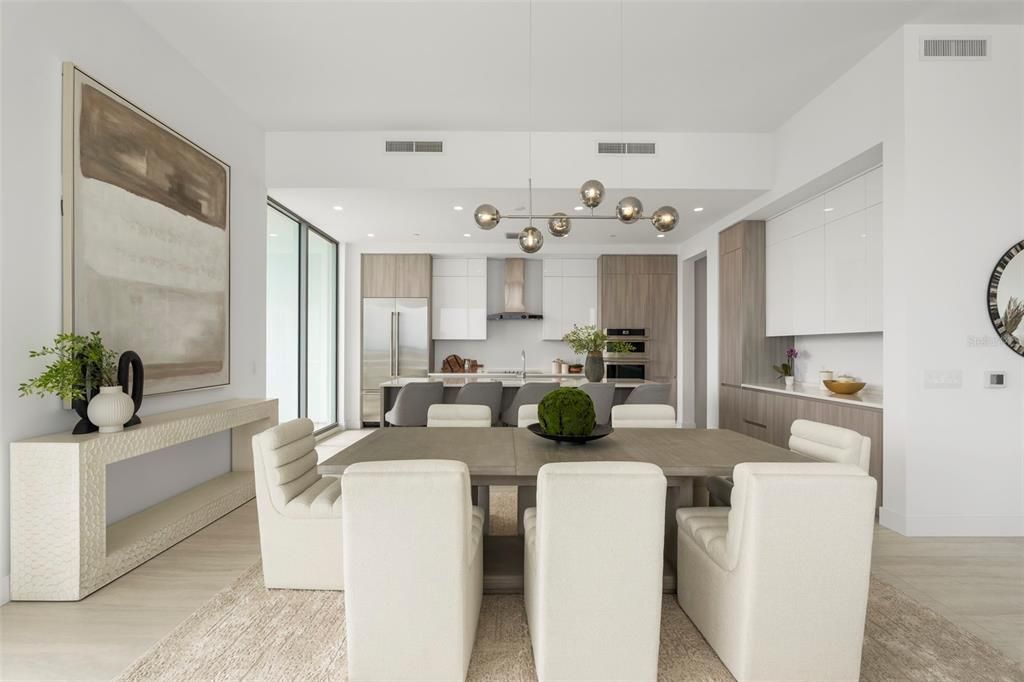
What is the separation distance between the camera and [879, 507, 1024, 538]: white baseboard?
340cm

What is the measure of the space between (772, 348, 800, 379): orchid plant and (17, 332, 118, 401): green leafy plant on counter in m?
5.63

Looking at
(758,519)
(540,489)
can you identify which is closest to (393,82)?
(540,489)

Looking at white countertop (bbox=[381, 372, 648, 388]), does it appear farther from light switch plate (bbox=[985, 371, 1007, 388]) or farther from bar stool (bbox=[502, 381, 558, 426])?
light switch plate (bbox=[985, 371, 1007, 388])

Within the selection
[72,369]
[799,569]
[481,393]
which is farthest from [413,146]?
[799,569]

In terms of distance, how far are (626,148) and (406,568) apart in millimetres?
4468

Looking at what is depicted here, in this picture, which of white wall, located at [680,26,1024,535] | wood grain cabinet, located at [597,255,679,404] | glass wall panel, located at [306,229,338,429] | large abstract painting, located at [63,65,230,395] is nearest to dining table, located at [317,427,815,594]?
white wall, located at [680,26,1024,535]

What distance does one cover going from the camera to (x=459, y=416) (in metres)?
3.63

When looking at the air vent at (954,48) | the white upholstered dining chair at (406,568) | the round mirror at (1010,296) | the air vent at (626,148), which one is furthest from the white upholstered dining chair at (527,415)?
the air vent at (954,48)

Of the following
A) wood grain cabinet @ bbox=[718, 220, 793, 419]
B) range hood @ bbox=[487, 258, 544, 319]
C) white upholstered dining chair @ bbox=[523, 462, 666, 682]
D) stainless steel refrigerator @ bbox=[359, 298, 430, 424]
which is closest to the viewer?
white upholstered dining chair @ bbox=[523, 462, 666, 682]

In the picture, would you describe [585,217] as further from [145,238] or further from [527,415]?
[145,238]

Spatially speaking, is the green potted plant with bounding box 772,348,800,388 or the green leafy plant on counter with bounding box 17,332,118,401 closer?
the green leafy plant on counter with bounding box 17,332,118,401

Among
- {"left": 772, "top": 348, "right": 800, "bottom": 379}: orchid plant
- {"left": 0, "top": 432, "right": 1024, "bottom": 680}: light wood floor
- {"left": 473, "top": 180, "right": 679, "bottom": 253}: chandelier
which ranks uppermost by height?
{"left": 473, "top": 180, "right": 679, "bottom": 253}: chandelier

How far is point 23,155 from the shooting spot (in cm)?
251

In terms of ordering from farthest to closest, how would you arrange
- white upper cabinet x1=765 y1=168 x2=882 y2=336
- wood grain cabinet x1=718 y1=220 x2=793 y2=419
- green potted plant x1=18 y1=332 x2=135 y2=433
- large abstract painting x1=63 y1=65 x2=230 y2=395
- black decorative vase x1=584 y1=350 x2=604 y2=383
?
wood grain cabinet x1=718 y1=220 x2=793 y2=419 → black decorative vase x1=584 y1=350 x2=604 y2=383 → white upper cabinet x1=765 y1=168 x2=882 y2=336 → large abstract painting x1=63 y1=65 x2=230 y2=395 → green potted plant x1=18 y1=332 x2=135 y2=433
